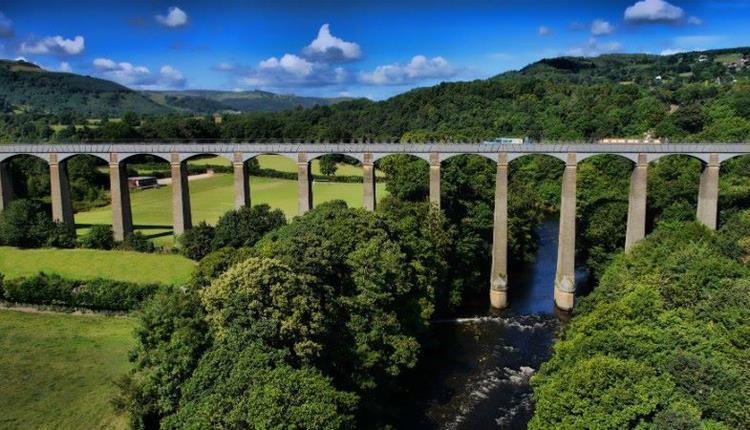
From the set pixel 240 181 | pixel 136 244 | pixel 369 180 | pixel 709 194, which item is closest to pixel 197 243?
pixel 240 181

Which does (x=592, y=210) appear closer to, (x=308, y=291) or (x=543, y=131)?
(x=308, y=291)

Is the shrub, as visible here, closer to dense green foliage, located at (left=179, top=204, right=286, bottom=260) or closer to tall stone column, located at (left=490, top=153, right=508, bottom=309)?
dense green foliage, located at (left=179, top=204, right=286, bottom=260)

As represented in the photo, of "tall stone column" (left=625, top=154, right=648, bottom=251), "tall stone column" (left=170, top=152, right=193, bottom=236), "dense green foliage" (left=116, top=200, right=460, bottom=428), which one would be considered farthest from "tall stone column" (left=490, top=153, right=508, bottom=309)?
"tall stone column" (left=170, top=152, right=193, bottom=236)

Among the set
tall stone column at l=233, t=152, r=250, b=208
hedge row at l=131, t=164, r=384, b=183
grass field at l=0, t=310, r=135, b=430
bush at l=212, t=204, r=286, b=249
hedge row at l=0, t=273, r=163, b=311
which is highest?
tall stone column at l=233, t=152, r=250, b=208

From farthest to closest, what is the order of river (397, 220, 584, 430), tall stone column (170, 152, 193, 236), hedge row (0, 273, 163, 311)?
tall stone column (170, 152, 193, 236), hedge row (0, 273, 163, 311), river (397, 220, 584, 430)

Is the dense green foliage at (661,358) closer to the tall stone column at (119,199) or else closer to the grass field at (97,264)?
the grass field at (97,264)

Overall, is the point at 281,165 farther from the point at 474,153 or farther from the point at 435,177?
the point at 474,153
